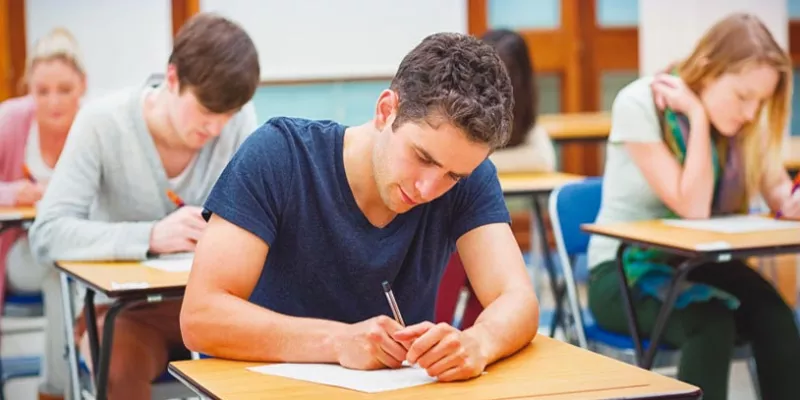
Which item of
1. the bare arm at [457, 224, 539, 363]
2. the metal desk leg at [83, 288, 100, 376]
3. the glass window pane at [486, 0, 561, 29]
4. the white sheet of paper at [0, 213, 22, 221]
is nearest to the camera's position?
the bare arm at [457, 224, 539, 363]

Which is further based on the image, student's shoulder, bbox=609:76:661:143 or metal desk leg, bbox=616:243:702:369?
student's shoulder, bbox=609:76:661:143

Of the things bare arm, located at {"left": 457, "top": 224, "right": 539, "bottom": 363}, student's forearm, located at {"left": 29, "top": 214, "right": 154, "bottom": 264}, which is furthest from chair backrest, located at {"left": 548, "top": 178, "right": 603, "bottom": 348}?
bare arm, located at {"left": 457, "top": 224, "right": 539, "bottom": 363}

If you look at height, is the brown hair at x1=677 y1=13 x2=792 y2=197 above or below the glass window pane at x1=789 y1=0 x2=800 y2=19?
below

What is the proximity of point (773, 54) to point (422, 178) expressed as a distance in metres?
1.76

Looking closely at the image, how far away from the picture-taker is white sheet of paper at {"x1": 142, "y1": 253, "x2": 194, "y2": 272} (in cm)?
280

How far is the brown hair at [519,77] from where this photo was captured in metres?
4.80

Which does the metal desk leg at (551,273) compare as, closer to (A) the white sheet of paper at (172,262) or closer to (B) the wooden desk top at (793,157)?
(B) the wooden desk top at (793,157)

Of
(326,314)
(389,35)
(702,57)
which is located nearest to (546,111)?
(389,35)

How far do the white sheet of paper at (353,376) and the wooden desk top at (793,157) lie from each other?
3.37m

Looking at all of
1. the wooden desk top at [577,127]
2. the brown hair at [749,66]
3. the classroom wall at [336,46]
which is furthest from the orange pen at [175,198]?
the classroom wall at [336,46]

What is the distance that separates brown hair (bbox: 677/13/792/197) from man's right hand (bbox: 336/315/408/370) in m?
1.83

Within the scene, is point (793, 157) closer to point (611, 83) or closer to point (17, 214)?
point (611, 83)

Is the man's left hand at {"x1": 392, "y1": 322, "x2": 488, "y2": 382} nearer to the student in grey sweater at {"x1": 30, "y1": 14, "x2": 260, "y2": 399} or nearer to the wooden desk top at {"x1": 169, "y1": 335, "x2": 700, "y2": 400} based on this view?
the wooden desk top at {"x1": 169, "y1": 335, "x2": 700, "y2": 400}

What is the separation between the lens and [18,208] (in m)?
3.96
